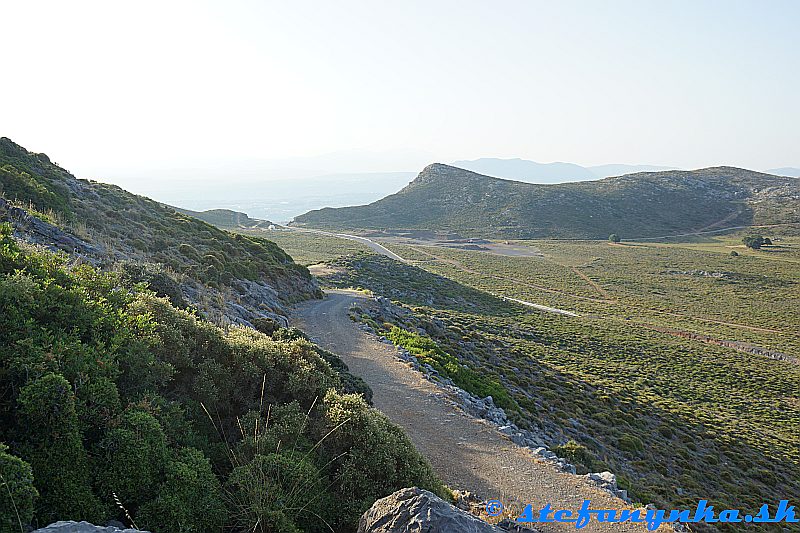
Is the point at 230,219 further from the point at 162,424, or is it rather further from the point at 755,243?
the point at 162,424

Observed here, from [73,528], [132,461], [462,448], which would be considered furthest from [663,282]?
[73,528]

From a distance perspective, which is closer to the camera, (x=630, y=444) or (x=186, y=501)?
(x=186, y=501)

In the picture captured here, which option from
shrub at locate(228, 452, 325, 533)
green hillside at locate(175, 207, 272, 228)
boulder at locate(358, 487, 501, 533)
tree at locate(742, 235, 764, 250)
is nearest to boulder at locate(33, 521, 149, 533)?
shrub at locate(228, 452, 325, 533)

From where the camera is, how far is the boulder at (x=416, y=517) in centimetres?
441

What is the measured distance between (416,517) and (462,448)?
6.36 metres

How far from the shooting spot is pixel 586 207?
114938 mm

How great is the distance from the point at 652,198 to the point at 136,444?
135377 millimetres

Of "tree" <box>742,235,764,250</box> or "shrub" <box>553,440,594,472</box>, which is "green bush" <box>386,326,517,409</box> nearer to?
"shrub" <box>553,440,594,472</box>

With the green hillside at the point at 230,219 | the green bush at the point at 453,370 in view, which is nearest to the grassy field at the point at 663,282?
the green bush at the point at 453,370

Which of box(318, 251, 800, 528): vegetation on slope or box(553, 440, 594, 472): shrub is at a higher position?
box(553, 440, 594, 472): shrub

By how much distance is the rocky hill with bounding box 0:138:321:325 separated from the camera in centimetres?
1303

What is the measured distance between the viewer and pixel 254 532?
197 inches

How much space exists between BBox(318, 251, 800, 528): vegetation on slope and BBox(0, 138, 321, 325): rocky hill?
6.79 metres

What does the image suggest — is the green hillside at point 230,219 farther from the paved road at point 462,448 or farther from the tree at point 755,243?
the paved road at point 462,448
